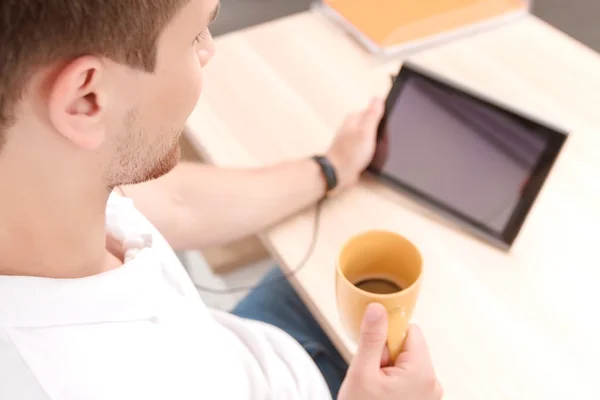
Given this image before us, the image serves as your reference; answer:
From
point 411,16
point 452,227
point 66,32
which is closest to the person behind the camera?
point 66,32

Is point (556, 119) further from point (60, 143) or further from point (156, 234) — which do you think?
point (60, 143)

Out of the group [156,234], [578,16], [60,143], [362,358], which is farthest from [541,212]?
[578,16]

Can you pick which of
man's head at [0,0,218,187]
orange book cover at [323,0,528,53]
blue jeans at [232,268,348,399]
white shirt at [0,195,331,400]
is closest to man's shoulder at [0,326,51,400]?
white shirt at [0,195,331,400]

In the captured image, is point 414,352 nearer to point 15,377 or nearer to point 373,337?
point 373,337

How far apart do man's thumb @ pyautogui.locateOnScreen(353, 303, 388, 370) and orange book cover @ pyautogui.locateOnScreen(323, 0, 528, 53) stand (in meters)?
0.65

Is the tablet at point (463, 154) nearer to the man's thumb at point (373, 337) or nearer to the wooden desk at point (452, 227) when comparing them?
the wooden desk at point (452, 227)

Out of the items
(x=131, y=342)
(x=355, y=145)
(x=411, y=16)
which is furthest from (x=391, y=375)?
(x=411, y=16)

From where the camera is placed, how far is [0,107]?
0.47 metres

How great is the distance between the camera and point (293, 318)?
0.95m

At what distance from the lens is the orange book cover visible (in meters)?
1.13

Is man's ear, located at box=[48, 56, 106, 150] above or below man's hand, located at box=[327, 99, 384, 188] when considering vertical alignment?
above

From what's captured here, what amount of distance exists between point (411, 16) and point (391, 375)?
30.0 inches

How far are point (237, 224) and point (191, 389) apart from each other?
1.08 ft

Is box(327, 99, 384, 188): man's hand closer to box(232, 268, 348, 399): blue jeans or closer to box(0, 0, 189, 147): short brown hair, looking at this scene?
box(232, 268, 348, 399): blue jeans
